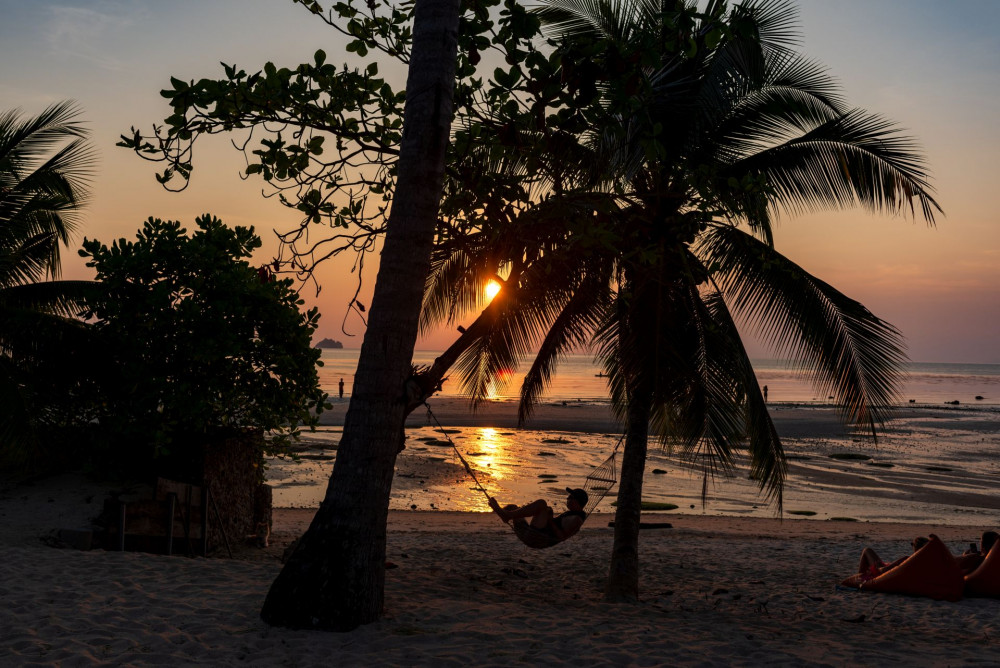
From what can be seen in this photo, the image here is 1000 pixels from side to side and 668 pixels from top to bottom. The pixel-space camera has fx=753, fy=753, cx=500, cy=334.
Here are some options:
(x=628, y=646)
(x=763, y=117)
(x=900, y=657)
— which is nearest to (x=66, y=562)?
(x=628, y=646)

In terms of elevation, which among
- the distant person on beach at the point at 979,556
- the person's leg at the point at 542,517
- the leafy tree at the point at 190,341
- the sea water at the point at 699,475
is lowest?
the sea water at the point at 699,475

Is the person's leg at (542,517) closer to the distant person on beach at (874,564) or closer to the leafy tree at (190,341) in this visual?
the leafy tree at (190,341)

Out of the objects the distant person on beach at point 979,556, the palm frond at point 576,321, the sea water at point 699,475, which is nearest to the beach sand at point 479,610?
the distant person on beach at point 979,556

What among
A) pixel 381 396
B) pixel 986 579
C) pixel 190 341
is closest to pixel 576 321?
pixel 381 396

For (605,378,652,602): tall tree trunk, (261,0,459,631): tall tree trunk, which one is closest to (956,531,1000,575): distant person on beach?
(605,378,652,602): tall tree trunk

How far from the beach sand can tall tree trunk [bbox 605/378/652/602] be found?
0.28 m

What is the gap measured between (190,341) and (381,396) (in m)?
3.98

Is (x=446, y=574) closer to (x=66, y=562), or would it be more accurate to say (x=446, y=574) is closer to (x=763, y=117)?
(x=66, y=562)

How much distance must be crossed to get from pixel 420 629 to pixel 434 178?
322cm

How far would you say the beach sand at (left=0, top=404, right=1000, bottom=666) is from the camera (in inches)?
188

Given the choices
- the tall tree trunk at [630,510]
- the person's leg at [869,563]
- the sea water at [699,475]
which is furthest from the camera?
the sea water at [699,475]

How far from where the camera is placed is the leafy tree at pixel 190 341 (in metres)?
8.30

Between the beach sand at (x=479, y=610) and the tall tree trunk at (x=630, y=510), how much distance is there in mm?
280

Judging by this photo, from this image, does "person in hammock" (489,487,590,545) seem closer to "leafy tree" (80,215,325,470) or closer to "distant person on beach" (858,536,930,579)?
"leafy tree" (80,215,325,470)
